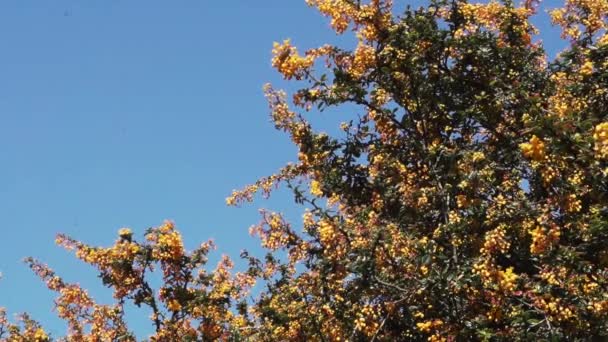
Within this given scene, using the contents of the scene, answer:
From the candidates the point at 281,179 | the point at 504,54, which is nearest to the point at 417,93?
the point at 504,54

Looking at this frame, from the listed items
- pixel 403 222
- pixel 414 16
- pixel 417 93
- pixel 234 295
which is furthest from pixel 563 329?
pixel 234 295

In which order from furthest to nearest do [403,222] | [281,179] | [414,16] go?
[281,179] → [414,16] → [403,222]

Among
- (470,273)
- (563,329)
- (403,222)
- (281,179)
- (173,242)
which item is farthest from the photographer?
(173,242)

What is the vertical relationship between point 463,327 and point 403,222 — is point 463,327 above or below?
below

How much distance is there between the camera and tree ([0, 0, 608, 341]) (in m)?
6.67

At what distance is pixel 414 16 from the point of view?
8906mm

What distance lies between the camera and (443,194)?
7.86 m

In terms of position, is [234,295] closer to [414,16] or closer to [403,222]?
[403,222]

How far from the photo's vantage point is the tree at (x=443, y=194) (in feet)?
21.9

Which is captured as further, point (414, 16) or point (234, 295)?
point (234, 295)

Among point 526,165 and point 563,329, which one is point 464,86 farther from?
point 563,329

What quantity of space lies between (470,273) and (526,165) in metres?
1.89

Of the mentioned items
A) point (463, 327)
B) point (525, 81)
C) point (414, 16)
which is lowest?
point (463, 327)

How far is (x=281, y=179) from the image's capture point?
1014cm
